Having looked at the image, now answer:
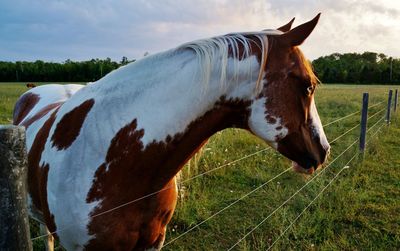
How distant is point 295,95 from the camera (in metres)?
1.75

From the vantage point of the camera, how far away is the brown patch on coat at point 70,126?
77.4 inches

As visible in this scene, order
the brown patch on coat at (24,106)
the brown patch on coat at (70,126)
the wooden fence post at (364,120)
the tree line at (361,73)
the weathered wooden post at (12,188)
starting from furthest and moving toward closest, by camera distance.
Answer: the tree line at (361,73) < the wooden fence post at (364,120) < the brown patch on coat at (24,106) < the brown patch on coat at (70,126) < the weathered wooden post at (12,188)

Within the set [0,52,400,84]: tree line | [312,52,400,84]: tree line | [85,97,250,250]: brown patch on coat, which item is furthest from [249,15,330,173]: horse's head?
[312,52,400,84]: tree line

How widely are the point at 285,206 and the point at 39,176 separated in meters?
3.09

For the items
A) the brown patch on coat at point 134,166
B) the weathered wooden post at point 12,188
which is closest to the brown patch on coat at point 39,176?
the brown patch on coat at point 134,166

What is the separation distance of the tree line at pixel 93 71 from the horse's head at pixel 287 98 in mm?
57898

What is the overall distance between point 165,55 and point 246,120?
0.58m

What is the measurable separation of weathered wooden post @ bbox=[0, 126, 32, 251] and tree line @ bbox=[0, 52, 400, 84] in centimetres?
5849

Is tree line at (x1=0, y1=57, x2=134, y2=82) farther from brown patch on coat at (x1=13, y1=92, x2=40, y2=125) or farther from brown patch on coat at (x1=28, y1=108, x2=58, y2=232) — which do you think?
brown patch on coat at (x1=28, y1=108, x2=58, y2=232)

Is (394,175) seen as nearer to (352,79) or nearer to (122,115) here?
(122,115)

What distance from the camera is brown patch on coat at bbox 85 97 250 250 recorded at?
1.79m

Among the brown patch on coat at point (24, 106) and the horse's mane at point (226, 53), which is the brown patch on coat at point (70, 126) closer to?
the horse's mane at point (226, 53)

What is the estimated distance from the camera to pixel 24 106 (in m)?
4.20

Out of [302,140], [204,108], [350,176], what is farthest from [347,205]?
[204,108]
